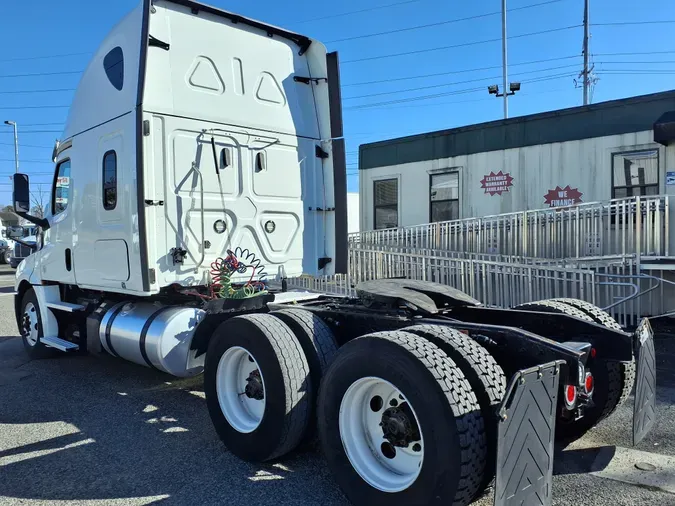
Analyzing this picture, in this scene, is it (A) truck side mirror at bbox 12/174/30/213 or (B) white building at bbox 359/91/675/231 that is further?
(B) white building at bbox 359/91/675/231

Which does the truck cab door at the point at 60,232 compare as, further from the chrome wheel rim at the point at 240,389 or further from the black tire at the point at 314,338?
the black tire at the point at 314,338

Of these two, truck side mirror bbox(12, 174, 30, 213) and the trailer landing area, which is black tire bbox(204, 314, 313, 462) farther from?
truck side mirror bbox(12, 174, 30, 213)

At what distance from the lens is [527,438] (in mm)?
2605

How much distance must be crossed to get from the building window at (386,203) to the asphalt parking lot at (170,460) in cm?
740

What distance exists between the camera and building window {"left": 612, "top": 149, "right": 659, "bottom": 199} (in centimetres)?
923

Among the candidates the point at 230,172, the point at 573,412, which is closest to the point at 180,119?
the point at 230,172

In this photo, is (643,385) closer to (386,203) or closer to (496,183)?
(496,183)

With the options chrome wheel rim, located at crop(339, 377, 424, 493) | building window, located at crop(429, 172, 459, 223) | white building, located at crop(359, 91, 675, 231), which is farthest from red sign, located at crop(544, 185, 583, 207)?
chrome wheel rim, located at crop(339, 377, 424, 493)

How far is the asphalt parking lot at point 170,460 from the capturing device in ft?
11.3

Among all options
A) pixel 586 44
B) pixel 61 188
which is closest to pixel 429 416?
pixel 61 188

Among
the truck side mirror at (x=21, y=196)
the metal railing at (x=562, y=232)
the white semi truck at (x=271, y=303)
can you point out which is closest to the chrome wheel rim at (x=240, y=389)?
the white semi truck at (x=271, y=303)

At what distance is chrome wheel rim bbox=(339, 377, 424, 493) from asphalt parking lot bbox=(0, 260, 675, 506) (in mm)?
375

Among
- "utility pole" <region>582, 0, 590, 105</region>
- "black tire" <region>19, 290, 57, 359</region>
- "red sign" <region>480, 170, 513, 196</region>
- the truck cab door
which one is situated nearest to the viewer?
the truck cab door

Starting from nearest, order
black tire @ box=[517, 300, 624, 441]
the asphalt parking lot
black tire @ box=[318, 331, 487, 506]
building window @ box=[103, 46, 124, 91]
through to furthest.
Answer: black tire @ box=[318, 331, 487, 506] → the asphalt parking lot → black tire @ box=[517, 300, 624, 441] → building window @ box=[103, 46, 124, 91]
